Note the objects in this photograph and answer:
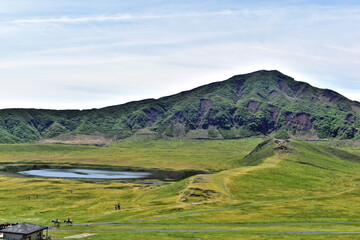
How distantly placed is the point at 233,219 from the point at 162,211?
87.9 ft

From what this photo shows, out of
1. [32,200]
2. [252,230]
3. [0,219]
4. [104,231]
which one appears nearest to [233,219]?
[252,230]

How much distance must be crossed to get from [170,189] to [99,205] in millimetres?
43498

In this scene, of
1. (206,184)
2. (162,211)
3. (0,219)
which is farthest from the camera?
(206,184)

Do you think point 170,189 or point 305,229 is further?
point 170,189

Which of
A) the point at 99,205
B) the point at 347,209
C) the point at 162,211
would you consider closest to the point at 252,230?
the point at 162,211

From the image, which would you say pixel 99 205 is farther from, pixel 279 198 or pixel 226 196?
pixel 279 198

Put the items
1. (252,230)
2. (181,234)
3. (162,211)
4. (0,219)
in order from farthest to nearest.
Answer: (162,211), (0,219), (252,230), (181,234)

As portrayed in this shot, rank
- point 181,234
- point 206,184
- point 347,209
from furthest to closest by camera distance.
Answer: point 206,184
point 347,209
point 181,234

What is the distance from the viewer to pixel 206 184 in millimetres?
197000

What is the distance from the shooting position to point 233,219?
134875mm

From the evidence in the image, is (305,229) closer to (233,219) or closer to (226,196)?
(233,219)

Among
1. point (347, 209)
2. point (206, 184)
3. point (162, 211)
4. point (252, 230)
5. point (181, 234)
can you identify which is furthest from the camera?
point (206, 184)

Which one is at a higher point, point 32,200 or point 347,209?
point 32,200

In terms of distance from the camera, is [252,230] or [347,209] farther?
[347,209]
